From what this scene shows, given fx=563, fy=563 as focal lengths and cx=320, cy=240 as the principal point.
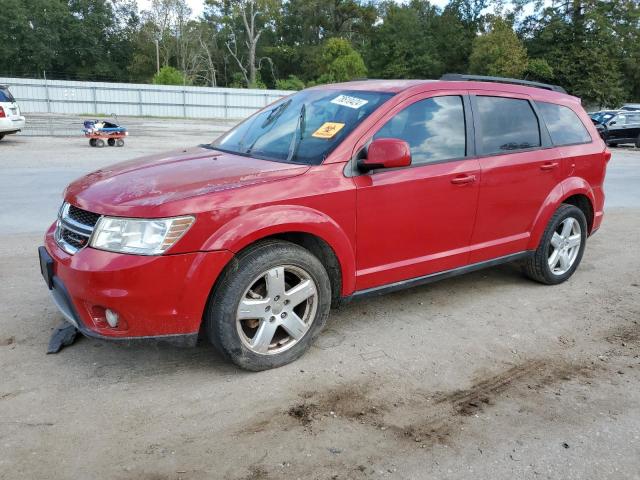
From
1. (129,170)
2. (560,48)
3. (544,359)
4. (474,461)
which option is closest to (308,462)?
(474,461)

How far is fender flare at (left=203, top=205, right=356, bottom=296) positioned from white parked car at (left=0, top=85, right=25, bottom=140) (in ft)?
50.0

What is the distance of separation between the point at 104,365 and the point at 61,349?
399mm

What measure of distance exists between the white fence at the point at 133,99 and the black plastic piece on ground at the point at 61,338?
34.1 meters

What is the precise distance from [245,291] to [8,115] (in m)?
15.4

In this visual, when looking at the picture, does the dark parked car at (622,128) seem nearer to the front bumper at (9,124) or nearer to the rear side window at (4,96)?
the front bumper at (9,124)

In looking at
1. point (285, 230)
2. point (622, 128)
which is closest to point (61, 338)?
point (285, 230)

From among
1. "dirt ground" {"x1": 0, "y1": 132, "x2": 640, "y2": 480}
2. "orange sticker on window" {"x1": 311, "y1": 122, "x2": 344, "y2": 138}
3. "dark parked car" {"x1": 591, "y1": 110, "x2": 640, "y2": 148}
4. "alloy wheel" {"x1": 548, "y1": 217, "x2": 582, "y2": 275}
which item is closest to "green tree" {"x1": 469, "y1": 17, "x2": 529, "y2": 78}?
"dark parked car" {"x1": 591, "y1": 110, "x2": 640, "y2": 148}

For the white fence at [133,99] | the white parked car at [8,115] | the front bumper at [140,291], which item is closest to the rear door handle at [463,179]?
the front bumper at [140,291]

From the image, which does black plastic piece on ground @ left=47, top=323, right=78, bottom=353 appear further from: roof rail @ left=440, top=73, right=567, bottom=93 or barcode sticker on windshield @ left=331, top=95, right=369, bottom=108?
roof rail @ left=440, top=73, right=567, bottom=93

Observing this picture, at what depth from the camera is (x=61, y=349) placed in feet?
12.0

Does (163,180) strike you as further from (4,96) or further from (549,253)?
(4,96)

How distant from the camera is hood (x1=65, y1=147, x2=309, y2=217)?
10.0 feet

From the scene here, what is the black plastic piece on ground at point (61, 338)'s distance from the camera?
143 inches

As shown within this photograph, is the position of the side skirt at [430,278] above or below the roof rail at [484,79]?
A: below
